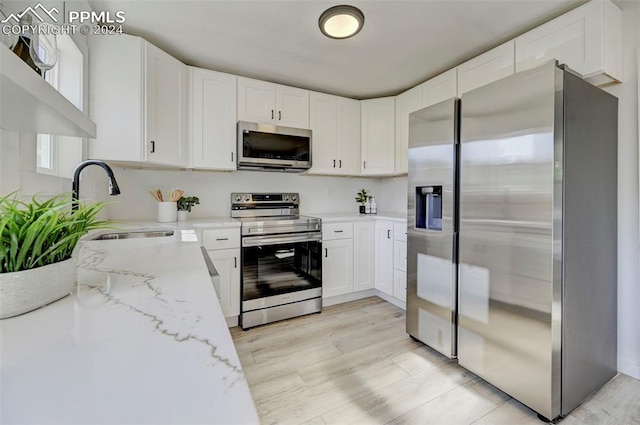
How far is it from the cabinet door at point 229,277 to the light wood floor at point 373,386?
227 mm

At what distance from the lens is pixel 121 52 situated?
77.7 inches

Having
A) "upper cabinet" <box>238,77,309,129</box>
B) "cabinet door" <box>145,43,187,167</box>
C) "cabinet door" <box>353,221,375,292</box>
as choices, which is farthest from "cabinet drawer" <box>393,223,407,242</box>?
"cabinet door" <box>145,43,187,167</box>

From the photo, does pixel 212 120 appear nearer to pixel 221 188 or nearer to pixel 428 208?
pixel 221 188

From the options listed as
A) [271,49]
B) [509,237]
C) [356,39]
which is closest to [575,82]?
[509,237]

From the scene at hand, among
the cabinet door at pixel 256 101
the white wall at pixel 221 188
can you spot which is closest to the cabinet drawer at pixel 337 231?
the white wall at pixel 221 188

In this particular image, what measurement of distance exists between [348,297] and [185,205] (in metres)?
1.92

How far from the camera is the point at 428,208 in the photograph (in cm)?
213

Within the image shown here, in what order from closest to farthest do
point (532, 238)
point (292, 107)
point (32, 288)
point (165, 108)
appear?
point (32, 288) < point (532, 238) < point (165, 108) < point (292, 107)

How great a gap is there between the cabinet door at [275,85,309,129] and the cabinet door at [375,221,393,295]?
4.49 ft

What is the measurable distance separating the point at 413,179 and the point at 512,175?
2.35 ft

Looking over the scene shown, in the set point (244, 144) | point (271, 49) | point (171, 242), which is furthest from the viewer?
point (244, 144)

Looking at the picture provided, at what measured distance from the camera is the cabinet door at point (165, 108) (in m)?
2.11

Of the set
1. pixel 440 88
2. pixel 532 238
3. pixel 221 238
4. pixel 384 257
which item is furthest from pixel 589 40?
pixel 221 238

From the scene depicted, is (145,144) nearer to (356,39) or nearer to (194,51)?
(194,51)
